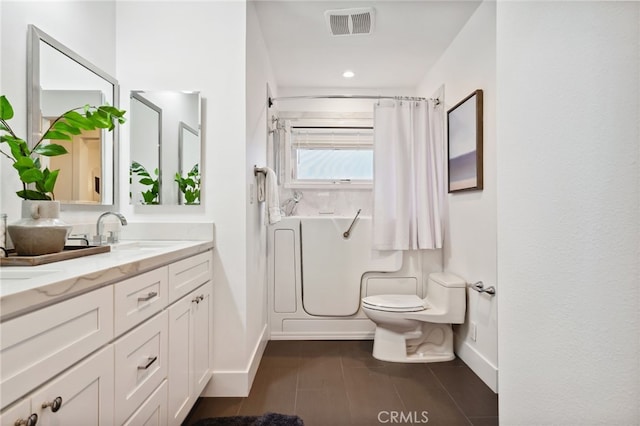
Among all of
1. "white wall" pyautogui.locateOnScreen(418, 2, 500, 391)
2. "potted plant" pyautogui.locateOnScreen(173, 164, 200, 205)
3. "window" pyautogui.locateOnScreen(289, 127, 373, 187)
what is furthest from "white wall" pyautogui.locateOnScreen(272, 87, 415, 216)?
"potted plant" pyautogui.locateOnScreen(173, 164, 200, 205)

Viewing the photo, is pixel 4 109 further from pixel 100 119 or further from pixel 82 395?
pixel 82 395

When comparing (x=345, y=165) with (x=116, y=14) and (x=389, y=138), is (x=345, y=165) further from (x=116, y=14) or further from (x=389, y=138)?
(x=116, y=14)

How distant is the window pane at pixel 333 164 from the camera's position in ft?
12.1

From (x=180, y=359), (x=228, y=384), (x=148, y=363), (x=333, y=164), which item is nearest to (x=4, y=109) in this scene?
(x=148, y=363)

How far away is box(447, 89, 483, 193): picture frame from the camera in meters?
2.21

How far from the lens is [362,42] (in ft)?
8.71

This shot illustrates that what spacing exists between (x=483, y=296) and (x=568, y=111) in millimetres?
1795

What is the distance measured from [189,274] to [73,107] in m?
0.99

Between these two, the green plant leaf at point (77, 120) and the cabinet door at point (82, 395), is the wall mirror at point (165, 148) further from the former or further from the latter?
the cabinet door at point (82, 395)

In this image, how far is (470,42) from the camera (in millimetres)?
2355

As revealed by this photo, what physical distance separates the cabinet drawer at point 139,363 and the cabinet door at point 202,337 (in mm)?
331

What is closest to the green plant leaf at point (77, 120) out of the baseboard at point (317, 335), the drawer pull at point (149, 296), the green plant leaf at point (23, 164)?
the green plant leaf at point (23, 164)

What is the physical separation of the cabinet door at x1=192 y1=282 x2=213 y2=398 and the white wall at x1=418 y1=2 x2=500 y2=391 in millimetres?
1630

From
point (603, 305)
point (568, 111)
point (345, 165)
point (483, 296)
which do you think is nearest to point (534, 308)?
point (603, 305)
